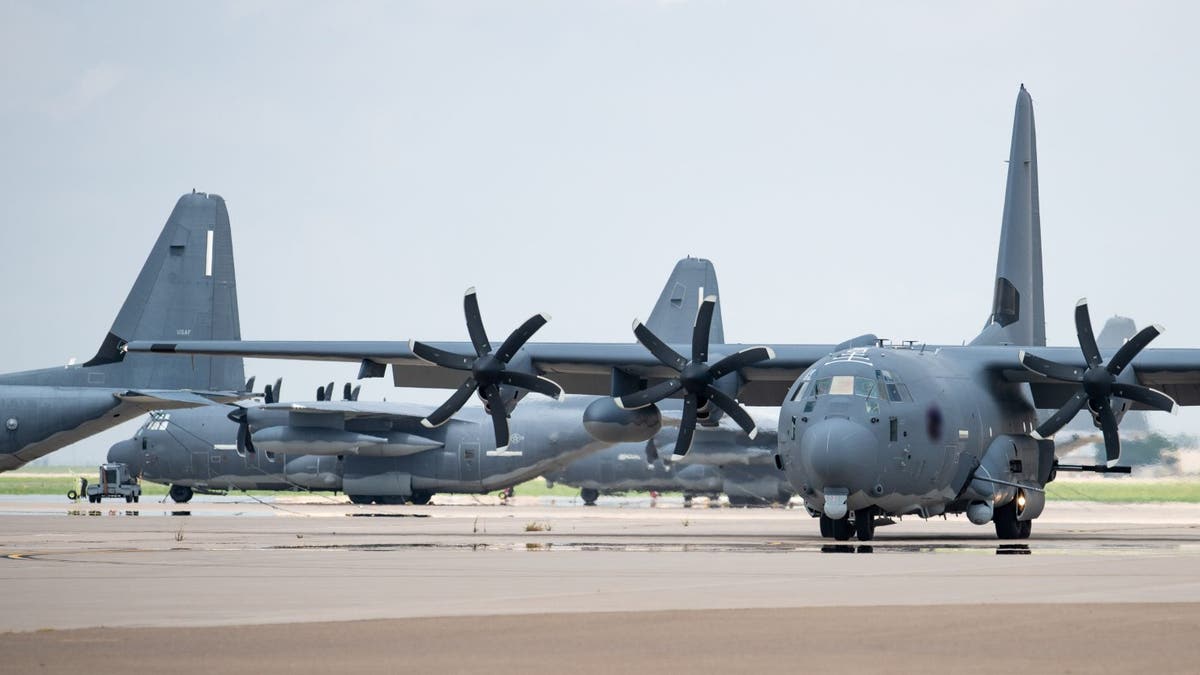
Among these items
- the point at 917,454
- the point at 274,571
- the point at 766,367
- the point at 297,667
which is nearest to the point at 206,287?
the point at 766,367

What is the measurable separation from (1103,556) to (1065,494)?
65.4 m

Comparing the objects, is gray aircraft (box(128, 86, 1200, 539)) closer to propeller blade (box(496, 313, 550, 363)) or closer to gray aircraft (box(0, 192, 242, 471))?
propeller blade (box(496, 313, 550, 363))

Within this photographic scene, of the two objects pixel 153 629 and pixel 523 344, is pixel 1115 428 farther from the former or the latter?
pixel 153 629

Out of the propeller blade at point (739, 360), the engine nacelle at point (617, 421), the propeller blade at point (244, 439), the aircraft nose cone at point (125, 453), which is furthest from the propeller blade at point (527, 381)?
the aircraft nose cone at point (125, 453)

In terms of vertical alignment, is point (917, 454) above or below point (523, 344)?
below

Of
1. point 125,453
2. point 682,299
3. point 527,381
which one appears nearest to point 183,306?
point 125,453

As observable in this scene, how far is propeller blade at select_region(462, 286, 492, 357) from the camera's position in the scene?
34.9 m

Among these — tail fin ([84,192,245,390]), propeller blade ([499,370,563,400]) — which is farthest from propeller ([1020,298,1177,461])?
tail fin ([84,192,245,390])

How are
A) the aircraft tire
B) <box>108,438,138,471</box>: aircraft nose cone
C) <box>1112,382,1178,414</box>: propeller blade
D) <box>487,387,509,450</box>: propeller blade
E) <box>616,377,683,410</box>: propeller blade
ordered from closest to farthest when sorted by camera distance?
the aircraft tire < <box>1112,382,1178,414</box>: propeller blade < <box>616,377,683,410</box>: propeller blade < <box>487,387,509,450</box>: propeller blade < <box>108,438,138,471</box>: aircraft nose cone

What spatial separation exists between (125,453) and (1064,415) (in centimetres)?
4655

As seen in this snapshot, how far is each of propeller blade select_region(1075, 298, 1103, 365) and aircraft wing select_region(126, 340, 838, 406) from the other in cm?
554

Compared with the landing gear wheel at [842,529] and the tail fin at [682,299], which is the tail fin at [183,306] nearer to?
the tail fin at [682,299]

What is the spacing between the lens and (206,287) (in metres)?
52.7

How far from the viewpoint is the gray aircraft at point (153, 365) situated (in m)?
50.0
